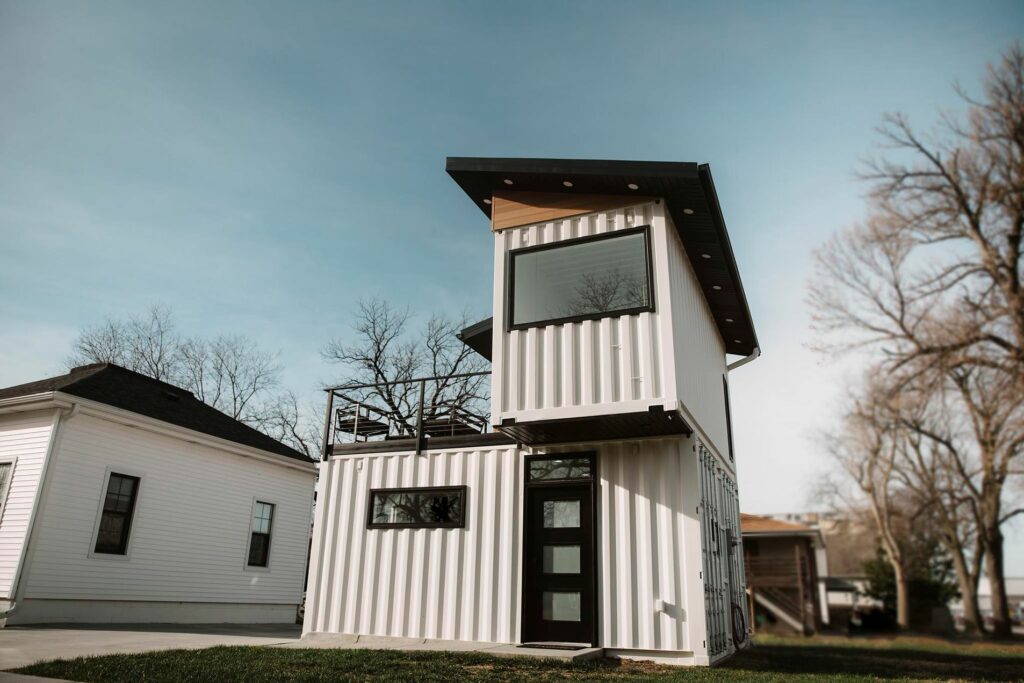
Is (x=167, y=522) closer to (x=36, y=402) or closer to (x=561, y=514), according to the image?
(x=36, y=402)

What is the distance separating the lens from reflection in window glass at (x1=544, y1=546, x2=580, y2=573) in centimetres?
831

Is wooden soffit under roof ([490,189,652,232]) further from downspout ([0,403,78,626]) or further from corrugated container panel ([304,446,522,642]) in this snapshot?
downspout ([0,403,78,626])

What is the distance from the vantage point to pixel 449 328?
28297 millimetres

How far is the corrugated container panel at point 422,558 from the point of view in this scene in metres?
8.62

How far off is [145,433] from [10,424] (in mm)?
2236

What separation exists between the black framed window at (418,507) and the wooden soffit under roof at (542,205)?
3919mm

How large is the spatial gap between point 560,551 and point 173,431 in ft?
30.6

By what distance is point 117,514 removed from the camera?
1280 centimetres

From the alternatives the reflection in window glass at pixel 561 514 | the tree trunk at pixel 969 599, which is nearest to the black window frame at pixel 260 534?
the reflection in window glass at pixel 561 514

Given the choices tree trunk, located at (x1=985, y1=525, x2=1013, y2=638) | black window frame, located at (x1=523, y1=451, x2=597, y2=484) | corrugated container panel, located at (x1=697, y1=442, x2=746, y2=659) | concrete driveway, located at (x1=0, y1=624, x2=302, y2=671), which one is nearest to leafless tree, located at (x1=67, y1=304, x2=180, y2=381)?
concrete driveway, located at (x1=0, y1=624, x2=302, y2=671)

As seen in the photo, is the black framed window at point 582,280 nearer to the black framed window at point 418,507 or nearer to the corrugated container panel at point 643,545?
the corrugated container panel at point 643,545

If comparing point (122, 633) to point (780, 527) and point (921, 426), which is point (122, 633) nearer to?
point (780, 527)

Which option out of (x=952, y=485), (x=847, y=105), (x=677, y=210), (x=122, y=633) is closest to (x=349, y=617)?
(x=122, y=633)

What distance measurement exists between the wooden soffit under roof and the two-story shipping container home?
0.02 meters
